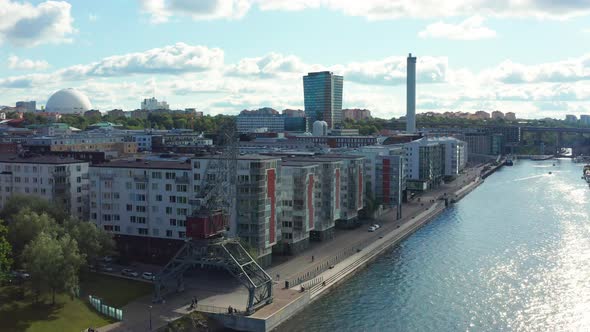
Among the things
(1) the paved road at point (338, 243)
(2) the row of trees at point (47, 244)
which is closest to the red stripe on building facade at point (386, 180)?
(1) the paved road at point (338, 243)

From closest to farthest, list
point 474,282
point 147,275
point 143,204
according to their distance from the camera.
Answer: point 147,275
point 474,282
point 143,204

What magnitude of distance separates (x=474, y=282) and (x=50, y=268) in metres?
43.6

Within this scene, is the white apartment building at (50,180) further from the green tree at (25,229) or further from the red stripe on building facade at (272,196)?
the red stripe on building facade at (272,196)

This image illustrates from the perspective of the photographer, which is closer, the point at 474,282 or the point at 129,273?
the point at 129,273

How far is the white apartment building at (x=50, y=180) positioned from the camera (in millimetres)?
81438

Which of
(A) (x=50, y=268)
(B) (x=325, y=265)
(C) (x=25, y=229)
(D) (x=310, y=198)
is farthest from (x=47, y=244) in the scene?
(D) (x=310, y=198)

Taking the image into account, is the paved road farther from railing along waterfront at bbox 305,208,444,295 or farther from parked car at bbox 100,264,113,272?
parked car at bbox 100,264,113,272

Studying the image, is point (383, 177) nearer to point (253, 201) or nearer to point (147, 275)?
point (253, 201)

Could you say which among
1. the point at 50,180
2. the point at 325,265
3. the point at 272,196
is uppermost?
the point at 50,180

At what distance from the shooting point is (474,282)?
2817 inches

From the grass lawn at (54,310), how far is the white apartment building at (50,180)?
79.3ft

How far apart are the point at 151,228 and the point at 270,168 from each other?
16037 mm

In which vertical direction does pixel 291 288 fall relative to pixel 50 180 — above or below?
below

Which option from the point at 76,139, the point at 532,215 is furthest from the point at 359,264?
the point at 76,139
